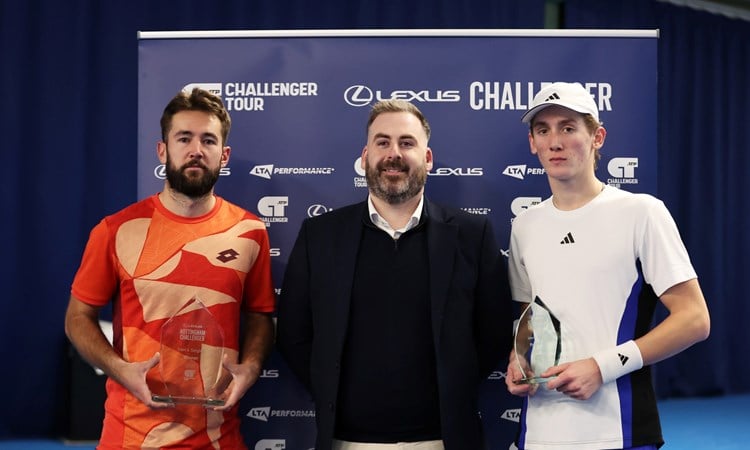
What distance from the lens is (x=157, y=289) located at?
2.51 m

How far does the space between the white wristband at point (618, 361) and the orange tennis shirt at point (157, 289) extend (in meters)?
1.23

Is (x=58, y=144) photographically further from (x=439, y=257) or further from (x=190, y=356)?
(x=439, y=257)

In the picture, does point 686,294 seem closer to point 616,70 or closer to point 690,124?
point 616,70

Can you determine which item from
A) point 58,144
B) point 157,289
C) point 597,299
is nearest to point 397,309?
point 597,299

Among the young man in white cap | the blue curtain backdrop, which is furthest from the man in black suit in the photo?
the blue curtain backdrop

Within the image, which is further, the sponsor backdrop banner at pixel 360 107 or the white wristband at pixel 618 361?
the sponsor backdrop banner at pixel 360 107

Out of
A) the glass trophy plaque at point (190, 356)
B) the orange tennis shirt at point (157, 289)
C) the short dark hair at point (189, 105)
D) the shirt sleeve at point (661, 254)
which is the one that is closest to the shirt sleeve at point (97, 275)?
the orange tennis shirt at point (157, 289)

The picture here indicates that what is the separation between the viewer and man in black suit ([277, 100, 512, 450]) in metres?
2.46

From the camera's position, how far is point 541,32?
3129mm

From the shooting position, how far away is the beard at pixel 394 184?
2.54m

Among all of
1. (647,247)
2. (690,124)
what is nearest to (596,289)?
(647,247)

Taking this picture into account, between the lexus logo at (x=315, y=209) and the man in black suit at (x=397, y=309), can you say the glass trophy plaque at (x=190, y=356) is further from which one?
the lexus logo at (x=315, y=209)

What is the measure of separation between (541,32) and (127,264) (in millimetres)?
1885

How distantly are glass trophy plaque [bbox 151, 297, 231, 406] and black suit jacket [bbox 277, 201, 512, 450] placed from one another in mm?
303
